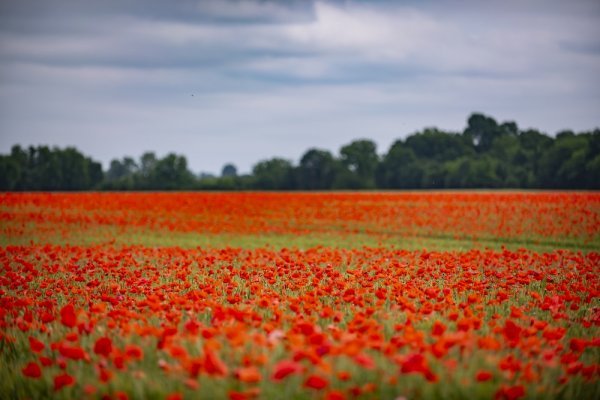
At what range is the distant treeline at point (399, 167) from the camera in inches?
2443

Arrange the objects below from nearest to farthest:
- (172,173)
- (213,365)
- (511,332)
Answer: (213,365) < (511,332) < (172,173)

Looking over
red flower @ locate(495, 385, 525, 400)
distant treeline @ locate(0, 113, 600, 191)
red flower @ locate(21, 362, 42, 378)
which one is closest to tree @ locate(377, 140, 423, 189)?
distant treeline @ locate(0, 113, 600, 191)

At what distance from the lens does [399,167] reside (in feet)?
286

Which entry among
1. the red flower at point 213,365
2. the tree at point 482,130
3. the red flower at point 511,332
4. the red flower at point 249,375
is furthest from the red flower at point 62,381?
the tree at point 482,130

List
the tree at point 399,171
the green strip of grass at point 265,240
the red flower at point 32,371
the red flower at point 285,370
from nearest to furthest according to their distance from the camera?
the red flower at point 285,370 < the red flower at point 32,371 < the green strip of grass at point 265,240 < the tree at point 399,171

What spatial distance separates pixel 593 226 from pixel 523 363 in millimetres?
20100

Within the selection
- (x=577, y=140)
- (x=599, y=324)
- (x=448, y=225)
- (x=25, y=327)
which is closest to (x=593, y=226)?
(x=448, y=225)

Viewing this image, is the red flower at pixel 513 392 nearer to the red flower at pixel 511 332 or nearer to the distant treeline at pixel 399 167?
the red flower at pixel 511 332

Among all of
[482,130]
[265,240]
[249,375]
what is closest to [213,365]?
[249,375]

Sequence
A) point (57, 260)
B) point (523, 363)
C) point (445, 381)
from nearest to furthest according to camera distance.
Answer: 1. point (445, 381)
2. point (523, 363)
3. point (57, 260)

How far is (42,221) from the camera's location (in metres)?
27.8

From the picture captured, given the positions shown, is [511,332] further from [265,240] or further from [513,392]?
[265,240]

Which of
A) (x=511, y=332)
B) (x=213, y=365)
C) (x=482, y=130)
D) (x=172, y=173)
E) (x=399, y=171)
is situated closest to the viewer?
(x=213, y=365)

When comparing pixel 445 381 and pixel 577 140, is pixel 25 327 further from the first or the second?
pixel 577 140
